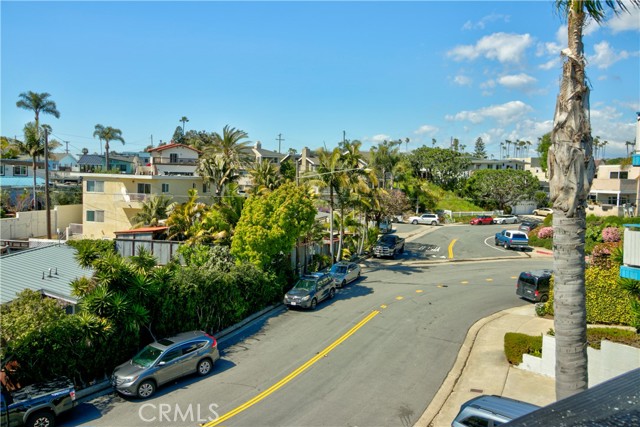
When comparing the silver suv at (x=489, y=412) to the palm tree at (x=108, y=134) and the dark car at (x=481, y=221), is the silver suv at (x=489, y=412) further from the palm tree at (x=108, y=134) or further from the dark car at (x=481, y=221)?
the palm tree at (x=108, y=134)

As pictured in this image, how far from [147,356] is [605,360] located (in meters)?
15.4

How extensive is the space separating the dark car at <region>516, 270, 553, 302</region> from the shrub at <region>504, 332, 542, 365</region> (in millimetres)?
9504

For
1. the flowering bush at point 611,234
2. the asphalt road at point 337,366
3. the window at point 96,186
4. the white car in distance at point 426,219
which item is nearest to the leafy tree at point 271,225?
the asphalt road at point 337,366

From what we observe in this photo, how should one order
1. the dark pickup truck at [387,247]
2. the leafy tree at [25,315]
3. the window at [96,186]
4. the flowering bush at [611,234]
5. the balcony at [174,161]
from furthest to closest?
the balcony at [174,161] < the window at [96,186] < the dark pickup truck at [387,247] < the flowering bush at [611,234] < the leafy tree at [25,315]

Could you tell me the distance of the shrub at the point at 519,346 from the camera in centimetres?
1784

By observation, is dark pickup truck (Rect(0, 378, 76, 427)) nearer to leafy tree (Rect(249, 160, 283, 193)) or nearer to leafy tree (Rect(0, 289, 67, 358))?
leafy tree (Rect(0, 289, 67, 358))

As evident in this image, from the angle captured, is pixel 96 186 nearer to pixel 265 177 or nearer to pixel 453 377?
pixel 265 177

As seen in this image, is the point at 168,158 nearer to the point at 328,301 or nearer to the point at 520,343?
the point at 328,301

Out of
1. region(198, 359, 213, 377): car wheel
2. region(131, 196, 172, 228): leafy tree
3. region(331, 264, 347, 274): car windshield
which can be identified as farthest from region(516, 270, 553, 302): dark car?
region(131, 196, 172, 228): leafy tree

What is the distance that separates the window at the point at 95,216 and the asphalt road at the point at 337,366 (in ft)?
93.2

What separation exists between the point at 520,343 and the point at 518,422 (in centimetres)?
1622

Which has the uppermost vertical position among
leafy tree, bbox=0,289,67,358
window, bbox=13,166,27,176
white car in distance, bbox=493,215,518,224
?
window, bbox=13,166,27,176

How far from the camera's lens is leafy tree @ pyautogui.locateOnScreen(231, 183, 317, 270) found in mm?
25609

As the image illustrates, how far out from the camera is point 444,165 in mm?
86250
